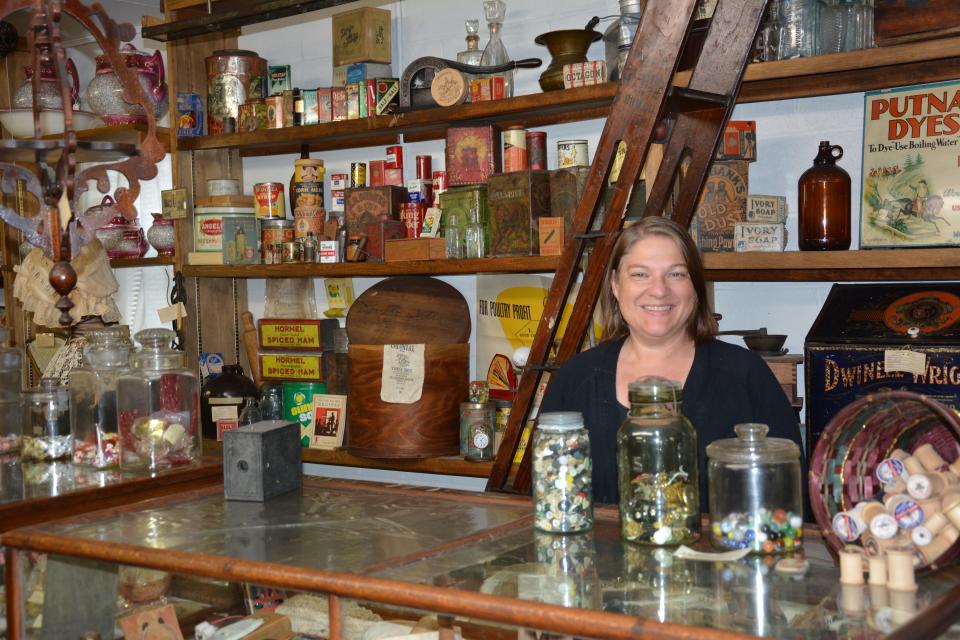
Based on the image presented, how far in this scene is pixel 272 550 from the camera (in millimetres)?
1619

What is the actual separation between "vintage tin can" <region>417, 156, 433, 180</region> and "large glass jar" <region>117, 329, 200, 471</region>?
1.27m

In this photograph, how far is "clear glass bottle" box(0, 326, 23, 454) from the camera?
2.66 m

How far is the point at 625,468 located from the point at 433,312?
2.05 metres

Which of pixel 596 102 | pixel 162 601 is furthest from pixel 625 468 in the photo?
pixel 596 102

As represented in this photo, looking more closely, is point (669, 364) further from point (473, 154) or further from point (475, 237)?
point (473, 154)

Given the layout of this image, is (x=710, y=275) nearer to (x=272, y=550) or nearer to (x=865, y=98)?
(x=865, y=98)

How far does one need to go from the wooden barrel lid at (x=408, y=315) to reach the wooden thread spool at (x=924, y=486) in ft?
7.36

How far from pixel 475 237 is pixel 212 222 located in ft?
4.02

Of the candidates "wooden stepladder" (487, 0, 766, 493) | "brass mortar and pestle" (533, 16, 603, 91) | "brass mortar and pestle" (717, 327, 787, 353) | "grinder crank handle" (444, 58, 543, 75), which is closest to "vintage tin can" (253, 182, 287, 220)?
"grinder crank handle" (444, 58, 543, 75)

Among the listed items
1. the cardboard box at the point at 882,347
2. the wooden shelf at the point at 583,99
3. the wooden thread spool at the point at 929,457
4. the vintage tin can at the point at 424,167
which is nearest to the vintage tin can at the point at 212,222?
Answer: the wooden shelf at the point at 583,99

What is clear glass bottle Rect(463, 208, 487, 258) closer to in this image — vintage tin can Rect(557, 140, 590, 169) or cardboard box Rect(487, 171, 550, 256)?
cardboard box Rect(487, 171, 550, 256)

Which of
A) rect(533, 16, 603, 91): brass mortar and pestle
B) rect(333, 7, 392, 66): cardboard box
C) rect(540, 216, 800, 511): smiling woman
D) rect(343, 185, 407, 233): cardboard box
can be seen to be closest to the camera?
rect(540, 216, 800, 511): smiling woman

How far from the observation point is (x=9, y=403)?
2682 millimetres

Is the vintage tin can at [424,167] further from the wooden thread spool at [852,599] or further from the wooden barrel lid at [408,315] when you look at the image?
the wooden thread spool at [852,599]
